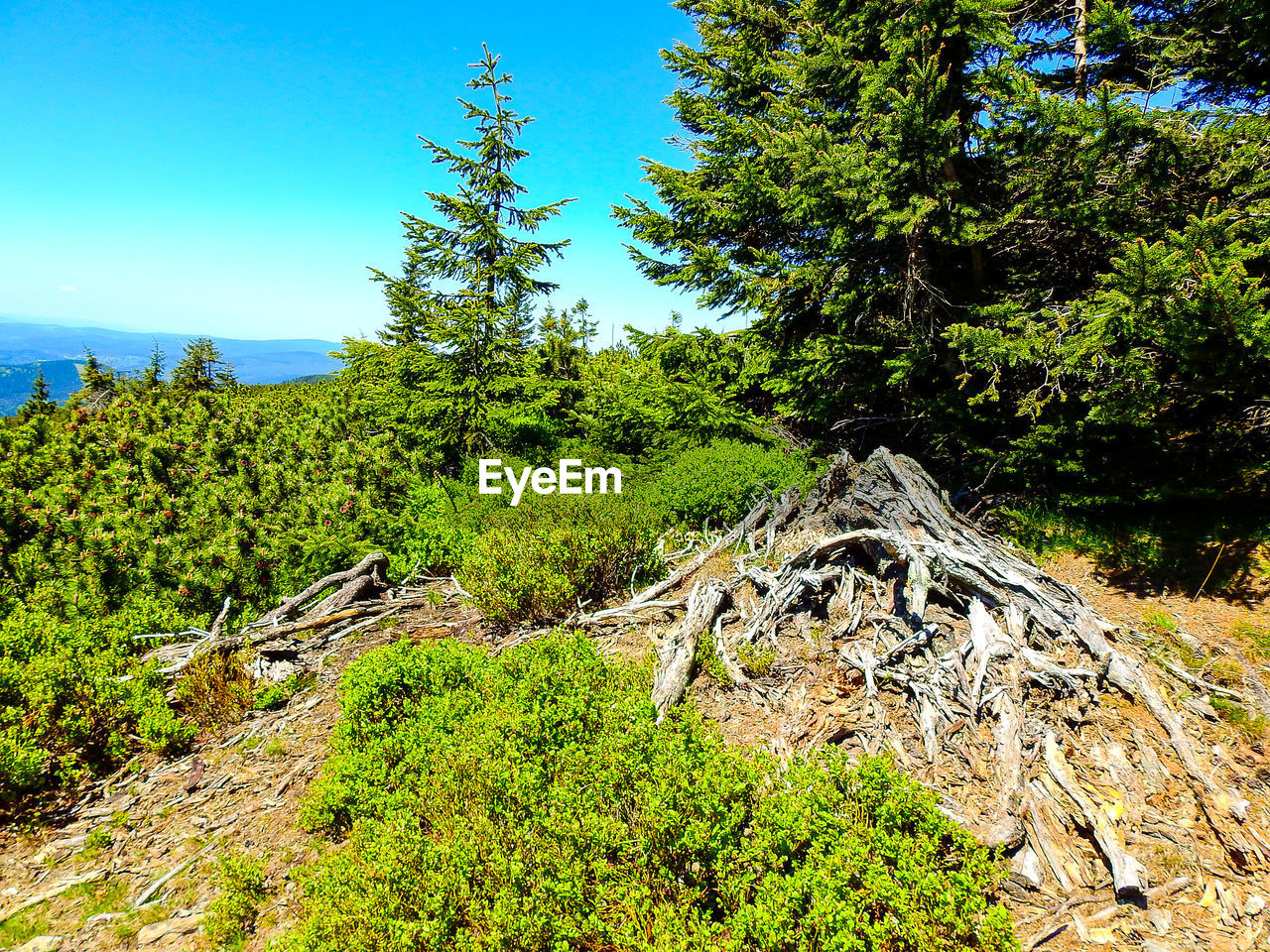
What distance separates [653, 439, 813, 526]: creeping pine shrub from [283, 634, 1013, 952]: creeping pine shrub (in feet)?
16.2

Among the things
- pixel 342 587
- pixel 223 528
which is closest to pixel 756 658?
pixel 342 587

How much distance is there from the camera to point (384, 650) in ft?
14.7

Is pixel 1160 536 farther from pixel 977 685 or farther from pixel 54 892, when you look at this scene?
pixel 54 892

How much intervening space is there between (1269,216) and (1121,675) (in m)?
5.10

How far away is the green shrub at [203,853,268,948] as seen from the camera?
9.56 feet

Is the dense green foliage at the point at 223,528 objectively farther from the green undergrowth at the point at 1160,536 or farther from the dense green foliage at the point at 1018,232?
the green undergrowth at the point at 1160,536

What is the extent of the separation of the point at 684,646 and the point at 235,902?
11.3 feet

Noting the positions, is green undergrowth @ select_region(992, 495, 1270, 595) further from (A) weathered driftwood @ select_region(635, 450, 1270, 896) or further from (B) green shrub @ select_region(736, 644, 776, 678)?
(B) green shrub @ select_region(736, 644, 776, 678)

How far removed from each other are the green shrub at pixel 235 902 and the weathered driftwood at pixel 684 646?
2690mm

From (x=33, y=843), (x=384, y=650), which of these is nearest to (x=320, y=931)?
(x=384, y=650)

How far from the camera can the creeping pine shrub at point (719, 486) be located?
816cm

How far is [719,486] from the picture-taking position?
817 cm

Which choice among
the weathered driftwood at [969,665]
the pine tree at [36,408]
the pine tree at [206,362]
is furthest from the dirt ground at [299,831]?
the pine tree at [206,362]

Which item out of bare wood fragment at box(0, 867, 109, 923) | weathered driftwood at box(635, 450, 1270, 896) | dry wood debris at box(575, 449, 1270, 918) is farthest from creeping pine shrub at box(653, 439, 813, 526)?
bare wood fragment at box(0, 867, 109, 923)
